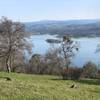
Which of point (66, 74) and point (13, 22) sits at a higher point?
point (13, 22)

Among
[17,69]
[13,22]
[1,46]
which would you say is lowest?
[17,69]

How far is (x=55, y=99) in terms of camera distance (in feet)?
46.0

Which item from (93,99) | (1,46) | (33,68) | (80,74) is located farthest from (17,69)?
(93,99)

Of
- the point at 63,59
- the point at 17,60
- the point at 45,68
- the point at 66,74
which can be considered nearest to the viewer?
the point at 66,74

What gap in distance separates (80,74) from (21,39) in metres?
13.3

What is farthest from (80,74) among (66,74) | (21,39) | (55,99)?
(55,99)

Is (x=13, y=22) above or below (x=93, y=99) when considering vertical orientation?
above

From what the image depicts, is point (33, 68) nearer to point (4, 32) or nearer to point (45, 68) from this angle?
point (45, 68)

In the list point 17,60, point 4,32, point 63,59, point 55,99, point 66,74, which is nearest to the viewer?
point 55,99

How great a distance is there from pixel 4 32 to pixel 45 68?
49.0 feet

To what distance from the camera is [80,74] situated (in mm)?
38344

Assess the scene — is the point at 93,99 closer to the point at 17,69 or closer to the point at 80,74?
the point at 80,74

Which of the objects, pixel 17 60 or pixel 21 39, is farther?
pixel 17 60

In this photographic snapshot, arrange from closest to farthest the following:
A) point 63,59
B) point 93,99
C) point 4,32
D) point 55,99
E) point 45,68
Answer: point 55,99, point 93,99, point 4,32, point 45,68, point 63,59
